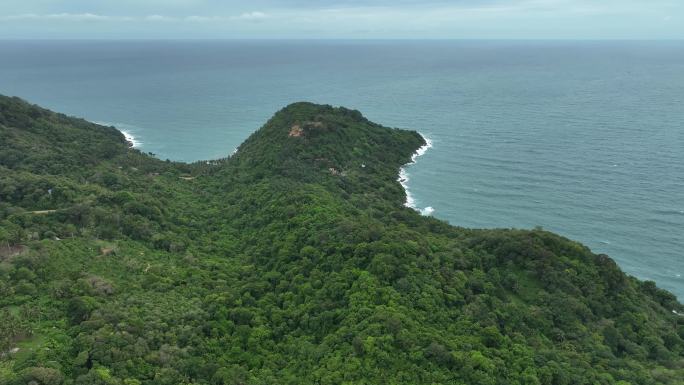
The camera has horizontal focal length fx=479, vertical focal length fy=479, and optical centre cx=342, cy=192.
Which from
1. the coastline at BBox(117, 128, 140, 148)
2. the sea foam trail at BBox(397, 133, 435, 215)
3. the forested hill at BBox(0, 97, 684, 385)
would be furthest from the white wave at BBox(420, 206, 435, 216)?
the coastline at BBox(117, 128, 140, 148)

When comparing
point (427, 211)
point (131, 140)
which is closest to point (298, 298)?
point (427, 211)

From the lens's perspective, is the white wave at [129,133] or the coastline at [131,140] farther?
the white wave at [129,133]

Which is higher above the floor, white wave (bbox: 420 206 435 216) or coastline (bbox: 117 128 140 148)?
coastline (bbox: 117 128 140 148)

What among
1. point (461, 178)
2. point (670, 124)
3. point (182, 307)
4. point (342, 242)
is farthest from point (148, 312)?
point (670, 124)

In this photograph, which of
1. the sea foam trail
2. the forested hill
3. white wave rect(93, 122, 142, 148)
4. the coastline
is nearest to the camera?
the forested hill

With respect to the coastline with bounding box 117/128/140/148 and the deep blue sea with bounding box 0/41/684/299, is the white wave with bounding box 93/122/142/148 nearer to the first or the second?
the coastline with bounding box 117/128/140/148

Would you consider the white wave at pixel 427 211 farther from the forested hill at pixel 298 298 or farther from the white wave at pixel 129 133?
the white wave at pixel 129 133

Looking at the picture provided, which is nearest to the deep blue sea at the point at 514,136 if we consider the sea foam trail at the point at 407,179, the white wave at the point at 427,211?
the white wave at the point at 427,211

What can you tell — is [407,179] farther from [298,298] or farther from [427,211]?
[298,298]

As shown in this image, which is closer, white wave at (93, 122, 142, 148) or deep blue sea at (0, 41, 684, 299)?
deep blue sea at (0, 41, 684, 299)
